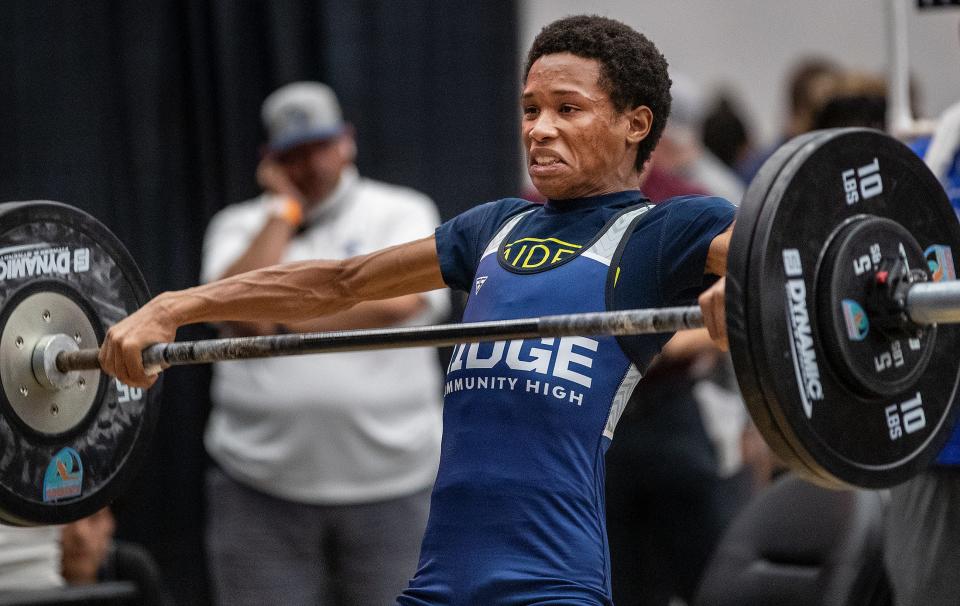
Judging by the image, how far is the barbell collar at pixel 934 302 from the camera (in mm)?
1999

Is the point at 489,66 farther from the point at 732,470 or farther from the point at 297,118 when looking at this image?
the point at 732,470

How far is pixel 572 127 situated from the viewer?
2135 mm

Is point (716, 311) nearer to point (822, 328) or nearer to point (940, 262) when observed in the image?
point (822, 328)

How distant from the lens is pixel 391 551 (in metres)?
3.60

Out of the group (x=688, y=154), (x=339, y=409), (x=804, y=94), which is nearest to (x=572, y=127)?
(x=339, y=409)

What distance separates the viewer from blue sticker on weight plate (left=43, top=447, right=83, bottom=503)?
2.46m

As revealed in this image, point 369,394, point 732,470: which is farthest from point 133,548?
point 732,470

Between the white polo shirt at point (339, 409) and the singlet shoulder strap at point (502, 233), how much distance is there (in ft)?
4.56

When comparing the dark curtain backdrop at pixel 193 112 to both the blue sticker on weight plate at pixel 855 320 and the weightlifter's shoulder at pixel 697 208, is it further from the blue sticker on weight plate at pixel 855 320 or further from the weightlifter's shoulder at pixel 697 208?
the blue sticker on weight plate at pixel 855 320

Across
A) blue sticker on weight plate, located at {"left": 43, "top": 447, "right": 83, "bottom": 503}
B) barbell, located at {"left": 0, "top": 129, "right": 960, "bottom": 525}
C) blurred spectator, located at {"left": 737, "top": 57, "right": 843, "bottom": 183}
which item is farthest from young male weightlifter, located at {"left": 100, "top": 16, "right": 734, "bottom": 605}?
blurred spectator, located at {"left": 737, "top": 57, "right": 843, "bottom": 183}

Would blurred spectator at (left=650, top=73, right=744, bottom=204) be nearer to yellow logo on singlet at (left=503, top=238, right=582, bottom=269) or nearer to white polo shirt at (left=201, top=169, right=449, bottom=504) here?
white polo shirt at (left=201, top=169, right=449, bottom=504)

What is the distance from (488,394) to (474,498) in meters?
0.15

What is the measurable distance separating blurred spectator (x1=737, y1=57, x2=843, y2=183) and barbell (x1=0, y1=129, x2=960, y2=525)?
6.66ft

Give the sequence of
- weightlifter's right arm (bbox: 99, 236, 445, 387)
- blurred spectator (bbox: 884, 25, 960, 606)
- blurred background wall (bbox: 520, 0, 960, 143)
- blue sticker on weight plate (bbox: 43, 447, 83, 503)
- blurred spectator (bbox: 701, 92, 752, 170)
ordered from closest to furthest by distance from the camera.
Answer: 1. weightlifter's right arm (bbox: 99, 236, 445, 387)
2. blue sticker on weight plate (bbox: 43, 447, 83, 503)
3. blurred spectator (bbox: 884, 25, 960, 606)
4. blurred spectator (bbox: 701, 92, 752, 170)
5. blurred background wall (bbox: 520, 0, 960, 143)
